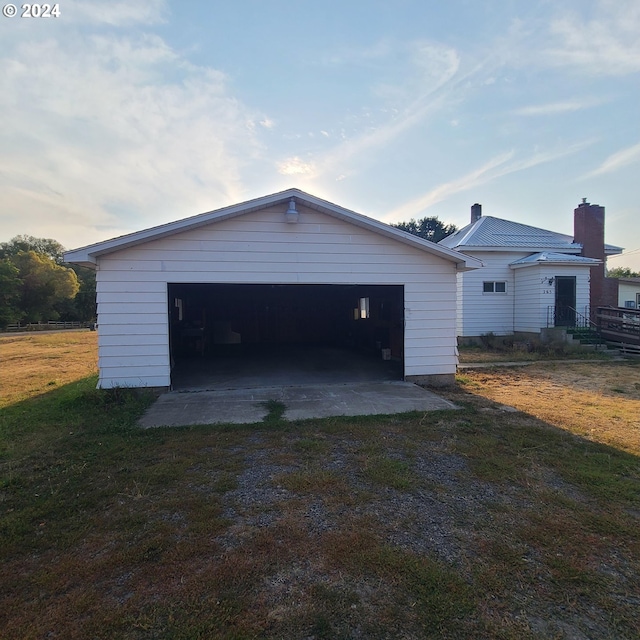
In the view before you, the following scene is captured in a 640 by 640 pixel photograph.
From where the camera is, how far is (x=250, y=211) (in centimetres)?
691

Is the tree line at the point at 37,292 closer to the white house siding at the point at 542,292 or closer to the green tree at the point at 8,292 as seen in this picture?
the green tree at the point at 8,292

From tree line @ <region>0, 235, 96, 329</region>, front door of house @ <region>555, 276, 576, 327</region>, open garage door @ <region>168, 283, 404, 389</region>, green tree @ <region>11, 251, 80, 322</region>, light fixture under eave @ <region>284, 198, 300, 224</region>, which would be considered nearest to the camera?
light fixture under eave @ <region>284, 198, 300, 224</region>

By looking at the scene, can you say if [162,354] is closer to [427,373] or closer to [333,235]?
[333,235]

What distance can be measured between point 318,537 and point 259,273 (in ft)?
17.1

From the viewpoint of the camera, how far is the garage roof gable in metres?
6.31

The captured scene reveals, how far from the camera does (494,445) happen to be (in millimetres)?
4355

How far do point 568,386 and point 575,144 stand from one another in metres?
7.24

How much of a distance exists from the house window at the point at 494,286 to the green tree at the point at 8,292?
41.9 m

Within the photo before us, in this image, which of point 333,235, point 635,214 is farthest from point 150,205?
point 635,214

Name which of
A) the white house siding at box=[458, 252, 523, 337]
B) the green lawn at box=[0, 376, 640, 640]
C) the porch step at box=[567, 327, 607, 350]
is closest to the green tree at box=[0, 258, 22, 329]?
the green lawn at box=[0, 376, 640, 640]

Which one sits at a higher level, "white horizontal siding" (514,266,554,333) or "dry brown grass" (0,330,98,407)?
"white horizontal siding" (514,266,554,333)

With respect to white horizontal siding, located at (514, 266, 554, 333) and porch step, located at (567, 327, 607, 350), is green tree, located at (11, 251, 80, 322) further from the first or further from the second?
porch step, located at (567, 327, 607, 350)

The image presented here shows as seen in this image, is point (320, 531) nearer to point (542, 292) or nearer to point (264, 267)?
point (264, 267)

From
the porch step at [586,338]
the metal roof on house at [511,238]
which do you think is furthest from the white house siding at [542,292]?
the metal roof on house at [511,238]
